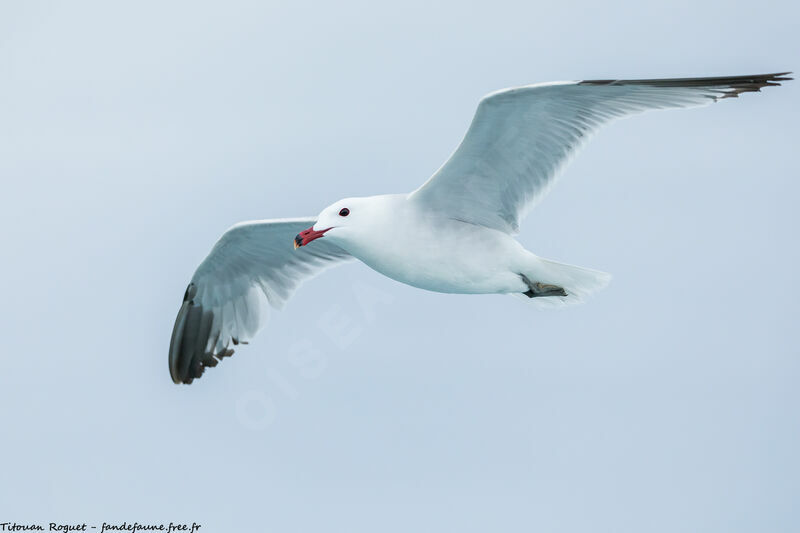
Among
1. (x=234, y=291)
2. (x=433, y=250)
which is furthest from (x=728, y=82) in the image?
(x=234, y=291)

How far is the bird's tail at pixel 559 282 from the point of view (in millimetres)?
10117

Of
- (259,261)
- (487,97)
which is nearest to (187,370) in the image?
(259,261)

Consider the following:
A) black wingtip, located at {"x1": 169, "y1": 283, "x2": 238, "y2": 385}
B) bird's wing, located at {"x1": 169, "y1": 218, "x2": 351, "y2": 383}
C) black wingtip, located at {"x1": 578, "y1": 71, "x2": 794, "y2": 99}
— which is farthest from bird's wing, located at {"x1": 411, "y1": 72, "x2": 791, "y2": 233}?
black wingtip, located at {"x1": 169, "y1": 283, "x2": 238, "y2": 385}

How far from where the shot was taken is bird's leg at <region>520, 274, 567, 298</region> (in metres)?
10.1

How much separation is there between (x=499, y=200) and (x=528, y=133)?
2.49 ft

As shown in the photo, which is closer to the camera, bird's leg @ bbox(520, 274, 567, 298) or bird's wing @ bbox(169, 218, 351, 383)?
bird's leg @ bbox(520, 274, 567, 298)

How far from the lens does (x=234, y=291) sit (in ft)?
40.6

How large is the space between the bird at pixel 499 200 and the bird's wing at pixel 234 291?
4.32ft

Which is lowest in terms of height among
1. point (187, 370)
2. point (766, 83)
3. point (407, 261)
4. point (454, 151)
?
point (187, 370)

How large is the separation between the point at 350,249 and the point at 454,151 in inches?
49.4

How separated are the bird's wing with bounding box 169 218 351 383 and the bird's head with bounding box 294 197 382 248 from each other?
2038 millimetres

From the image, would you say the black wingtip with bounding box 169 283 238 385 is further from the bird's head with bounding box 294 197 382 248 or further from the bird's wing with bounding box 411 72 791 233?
the bird's wing with bounding box 411 72 791 233

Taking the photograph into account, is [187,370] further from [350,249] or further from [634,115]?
[634,115]

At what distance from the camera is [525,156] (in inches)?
383
